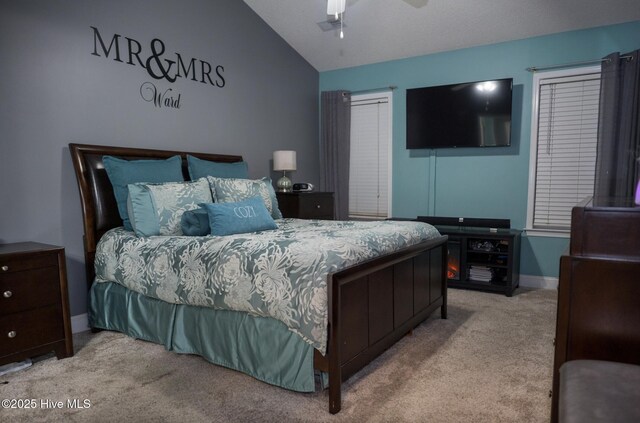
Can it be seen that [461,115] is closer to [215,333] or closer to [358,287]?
[358,287]

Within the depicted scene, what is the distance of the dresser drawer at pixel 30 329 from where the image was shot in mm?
2260

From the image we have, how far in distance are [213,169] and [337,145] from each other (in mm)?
1925

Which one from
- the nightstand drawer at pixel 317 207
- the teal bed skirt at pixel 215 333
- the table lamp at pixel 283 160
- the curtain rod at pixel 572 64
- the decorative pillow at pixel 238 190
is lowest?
the teal bed skirt at pixel 215 333

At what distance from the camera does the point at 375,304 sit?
2.22m

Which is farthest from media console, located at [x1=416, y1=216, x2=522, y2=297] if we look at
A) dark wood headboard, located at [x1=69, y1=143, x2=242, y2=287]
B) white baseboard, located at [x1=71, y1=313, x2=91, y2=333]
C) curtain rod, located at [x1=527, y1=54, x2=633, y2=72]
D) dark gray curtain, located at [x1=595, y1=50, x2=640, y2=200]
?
white baseboard, located at [x1=71, y1=313, x2=91, y2=333]

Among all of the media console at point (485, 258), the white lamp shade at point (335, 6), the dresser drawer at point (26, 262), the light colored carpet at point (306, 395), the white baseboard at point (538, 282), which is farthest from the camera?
the white baseboard at point (538, 282)

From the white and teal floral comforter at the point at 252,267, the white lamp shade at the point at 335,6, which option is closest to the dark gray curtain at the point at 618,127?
the white and teal floral comforter at the point at 252,267

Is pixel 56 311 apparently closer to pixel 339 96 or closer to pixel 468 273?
pixel 468 273

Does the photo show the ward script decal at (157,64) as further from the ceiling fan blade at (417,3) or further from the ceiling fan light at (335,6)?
the ceiling fan blade at (417,3)

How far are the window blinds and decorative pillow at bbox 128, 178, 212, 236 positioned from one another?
3310 millimetres

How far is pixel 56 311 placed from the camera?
8.03 feet

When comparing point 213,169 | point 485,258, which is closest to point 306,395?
point 213,169

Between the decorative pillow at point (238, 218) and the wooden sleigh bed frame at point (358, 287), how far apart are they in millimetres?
848

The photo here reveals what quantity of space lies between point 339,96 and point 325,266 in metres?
3.58
